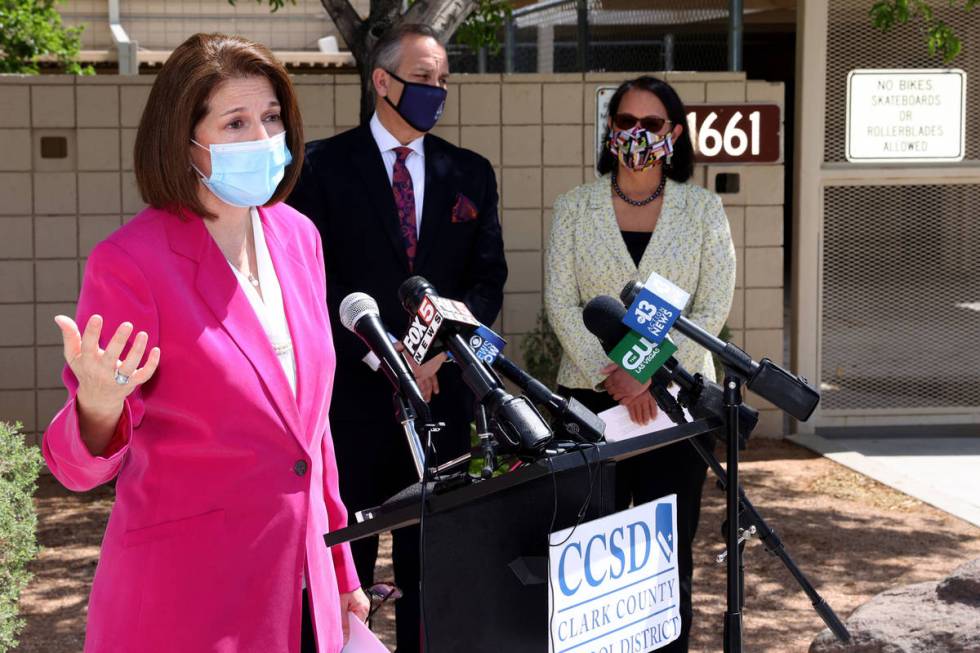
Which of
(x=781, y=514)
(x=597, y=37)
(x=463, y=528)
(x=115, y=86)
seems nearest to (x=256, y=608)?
(x=463, y=528)

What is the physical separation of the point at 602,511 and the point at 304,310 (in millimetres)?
781

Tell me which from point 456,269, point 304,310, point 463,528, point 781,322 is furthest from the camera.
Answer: point 781,322

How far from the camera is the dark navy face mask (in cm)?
445

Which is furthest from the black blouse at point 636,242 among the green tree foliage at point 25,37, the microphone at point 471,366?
the green tree foliage at point 25,37

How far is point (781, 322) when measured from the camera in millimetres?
8727

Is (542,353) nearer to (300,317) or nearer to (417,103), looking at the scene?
(417,103)

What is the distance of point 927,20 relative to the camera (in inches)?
320

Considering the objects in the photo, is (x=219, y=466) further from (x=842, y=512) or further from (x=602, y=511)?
(x=842, y=512)

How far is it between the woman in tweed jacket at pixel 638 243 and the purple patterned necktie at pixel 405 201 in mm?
521

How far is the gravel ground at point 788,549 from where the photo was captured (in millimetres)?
5531

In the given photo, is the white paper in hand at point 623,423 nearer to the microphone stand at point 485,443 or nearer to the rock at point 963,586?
the rock at point 963,586

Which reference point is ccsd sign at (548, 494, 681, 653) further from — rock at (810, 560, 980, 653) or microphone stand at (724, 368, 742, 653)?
rock at (810, 560, 980, 653)

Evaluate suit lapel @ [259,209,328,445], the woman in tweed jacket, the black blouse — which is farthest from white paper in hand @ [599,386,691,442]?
suit lapel @ [259,209,328,445]

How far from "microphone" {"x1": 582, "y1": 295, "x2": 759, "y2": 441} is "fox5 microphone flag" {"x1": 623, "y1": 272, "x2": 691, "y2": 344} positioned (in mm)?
78
